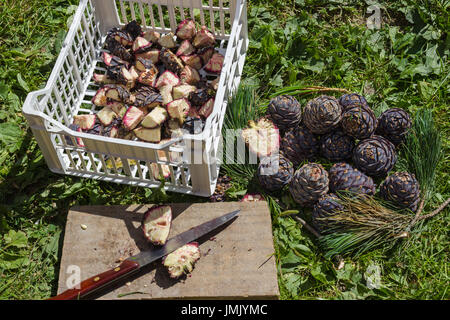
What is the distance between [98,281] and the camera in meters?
2.51

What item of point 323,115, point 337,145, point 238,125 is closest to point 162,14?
point 238,125

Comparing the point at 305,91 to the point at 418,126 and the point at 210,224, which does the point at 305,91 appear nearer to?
the point at 418,126

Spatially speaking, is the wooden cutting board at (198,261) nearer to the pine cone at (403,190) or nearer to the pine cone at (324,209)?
the pine cone at (324,209)

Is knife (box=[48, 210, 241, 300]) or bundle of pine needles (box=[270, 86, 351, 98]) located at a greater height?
bundle of pine needles (box=[270, 86, 351, 98])

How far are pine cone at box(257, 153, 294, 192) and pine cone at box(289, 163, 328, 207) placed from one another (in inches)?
1.9

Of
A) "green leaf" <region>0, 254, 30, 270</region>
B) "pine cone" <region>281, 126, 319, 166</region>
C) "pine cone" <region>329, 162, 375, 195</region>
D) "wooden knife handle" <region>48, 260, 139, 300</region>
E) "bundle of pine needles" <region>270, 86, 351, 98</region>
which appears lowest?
"green leaf" <region>0, 254, 30, 270</region>

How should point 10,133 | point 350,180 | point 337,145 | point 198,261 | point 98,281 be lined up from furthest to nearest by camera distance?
point 10,133
point 337,145
point 350,180
point 198,261
point 98,281

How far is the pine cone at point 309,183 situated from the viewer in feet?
9.08

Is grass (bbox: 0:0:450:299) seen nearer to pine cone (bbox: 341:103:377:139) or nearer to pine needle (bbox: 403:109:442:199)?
pine needle (bbox: 403:109:442:199)

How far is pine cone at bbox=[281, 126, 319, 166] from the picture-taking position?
2977 mm

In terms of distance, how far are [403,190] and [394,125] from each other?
399mm

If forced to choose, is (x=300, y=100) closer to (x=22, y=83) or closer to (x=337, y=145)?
(x=337, y=145)

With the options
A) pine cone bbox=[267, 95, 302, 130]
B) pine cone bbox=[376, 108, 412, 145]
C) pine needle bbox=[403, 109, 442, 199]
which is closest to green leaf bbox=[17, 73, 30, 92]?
pine cone bbox=[267, 95, 302, 130]
